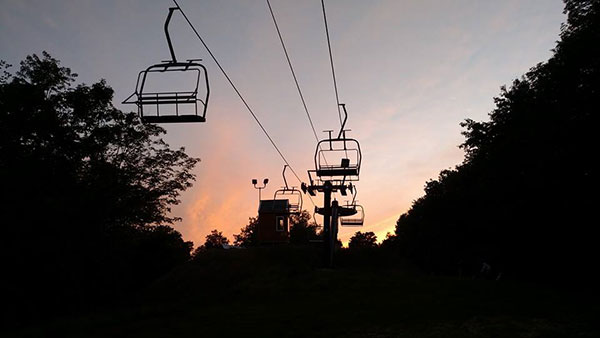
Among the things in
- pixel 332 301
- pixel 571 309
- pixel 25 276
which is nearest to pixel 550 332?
pixel 571 309

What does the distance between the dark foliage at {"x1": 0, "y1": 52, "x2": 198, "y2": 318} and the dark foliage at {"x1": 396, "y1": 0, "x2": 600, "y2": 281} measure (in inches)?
1028

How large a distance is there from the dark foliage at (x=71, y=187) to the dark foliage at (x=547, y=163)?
26.1 m

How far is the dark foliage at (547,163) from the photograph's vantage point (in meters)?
27.8

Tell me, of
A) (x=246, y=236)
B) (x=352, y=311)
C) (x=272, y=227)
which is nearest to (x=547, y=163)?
(x=352, y=311)

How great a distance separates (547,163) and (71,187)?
3320 cm

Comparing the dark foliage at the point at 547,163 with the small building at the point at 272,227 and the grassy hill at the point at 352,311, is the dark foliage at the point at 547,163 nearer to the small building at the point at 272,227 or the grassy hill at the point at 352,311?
the grassy hill at the point at 352,311

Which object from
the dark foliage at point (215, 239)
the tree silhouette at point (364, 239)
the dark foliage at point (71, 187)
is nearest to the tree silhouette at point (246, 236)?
the dark foliage at point (215, 239)

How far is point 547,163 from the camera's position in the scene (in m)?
29.2

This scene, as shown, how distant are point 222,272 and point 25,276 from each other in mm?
14492

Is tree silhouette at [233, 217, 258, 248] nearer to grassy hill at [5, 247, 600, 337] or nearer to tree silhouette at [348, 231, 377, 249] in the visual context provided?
tree silhouette at [348, 231, 377, 249]

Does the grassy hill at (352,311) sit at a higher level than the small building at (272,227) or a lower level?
lower

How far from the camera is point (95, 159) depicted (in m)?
36.8

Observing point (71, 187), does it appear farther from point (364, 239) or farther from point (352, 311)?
point (364, 239)

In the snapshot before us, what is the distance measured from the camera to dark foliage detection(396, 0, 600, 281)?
2780 cm
